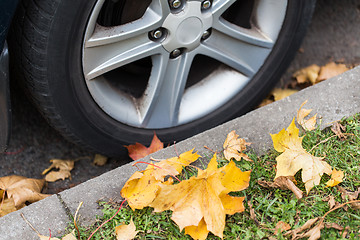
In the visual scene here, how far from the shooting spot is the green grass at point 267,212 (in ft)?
5.26

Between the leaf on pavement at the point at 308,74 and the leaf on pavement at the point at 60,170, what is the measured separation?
1452 mm

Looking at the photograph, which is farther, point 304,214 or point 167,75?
point 167,75

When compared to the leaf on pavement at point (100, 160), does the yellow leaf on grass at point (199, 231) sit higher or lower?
higher

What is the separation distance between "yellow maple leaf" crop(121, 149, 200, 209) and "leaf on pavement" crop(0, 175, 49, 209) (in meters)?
0.55

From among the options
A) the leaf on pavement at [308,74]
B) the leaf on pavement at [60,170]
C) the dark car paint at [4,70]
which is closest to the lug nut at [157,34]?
the dark car paint at [4,70]

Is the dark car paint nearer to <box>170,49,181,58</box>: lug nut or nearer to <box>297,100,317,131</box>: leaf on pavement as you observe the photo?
<box>170,49,181,58</box>: lug nut

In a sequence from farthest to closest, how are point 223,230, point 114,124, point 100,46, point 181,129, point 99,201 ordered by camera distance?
point 181,129, point 114,124, point 100,46, point 99,201, point 223,230

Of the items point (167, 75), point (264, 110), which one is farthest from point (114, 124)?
point (264, 110)

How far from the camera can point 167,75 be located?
2.12m

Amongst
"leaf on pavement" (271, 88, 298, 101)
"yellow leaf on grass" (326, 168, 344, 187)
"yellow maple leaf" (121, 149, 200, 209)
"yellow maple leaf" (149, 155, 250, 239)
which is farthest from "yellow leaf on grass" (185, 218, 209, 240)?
"leaf on pavement" (271, 88, 298, 101)

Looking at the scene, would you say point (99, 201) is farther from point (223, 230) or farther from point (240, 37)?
point (240, 37)

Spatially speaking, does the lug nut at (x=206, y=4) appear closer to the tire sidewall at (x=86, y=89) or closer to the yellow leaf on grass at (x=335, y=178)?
the tire sidewall at (x=86, y=89)

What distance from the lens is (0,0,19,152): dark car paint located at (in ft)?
5.24

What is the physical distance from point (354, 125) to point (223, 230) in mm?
770
